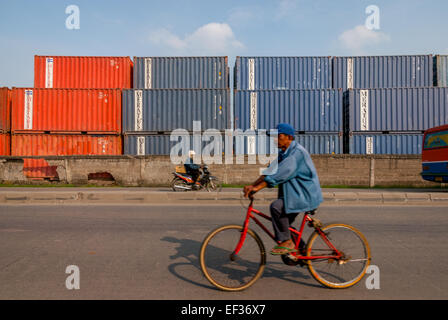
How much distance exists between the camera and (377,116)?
56.0 feet

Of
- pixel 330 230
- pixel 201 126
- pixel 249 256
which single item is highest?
pixel 201 126

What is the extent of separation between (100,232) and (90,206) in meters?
3.39

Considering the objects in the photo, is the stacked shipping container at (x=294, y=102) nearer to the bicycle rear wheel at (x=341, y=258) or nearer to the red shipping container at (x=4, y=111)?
the red shipping container at (x=4, y=111)

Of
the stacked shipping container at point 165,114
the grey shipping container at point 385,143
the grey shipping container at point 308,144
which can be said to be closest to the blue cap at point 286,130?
the grey shipping container at point 308,144

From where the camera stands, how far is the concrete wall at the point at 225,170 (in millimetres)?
15445

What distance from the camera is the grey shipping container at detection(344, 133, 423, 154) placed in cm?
1677

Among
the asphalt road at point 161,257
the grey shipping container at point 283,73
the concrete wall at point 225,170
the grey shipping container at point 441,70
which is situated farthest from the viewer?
the grey shipping container at point 283,73

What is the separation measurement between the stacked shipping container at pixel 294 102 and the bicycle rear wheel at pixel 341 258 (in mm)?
13890

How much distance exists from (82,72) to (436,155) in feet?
57.7

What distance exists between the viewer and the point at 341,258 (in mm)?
3230

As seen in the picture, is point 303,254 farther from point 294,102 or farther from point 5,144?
point 5,144
